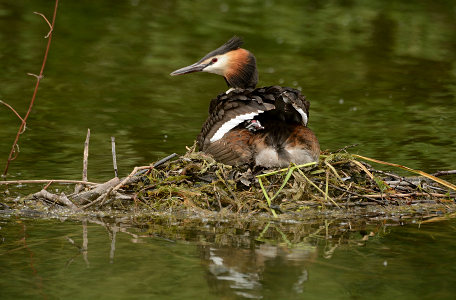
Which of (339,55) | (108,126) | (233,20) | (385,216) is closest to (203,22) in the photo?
(233,20)

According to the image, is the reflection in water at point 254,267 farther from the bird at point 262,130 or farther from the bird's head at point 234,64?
the bird's head at point 234,64

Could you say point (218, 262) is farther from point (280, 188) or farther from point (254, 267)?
point (280, 188)

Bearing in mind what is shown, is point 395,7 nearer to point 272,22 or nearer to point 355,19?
point 355,19

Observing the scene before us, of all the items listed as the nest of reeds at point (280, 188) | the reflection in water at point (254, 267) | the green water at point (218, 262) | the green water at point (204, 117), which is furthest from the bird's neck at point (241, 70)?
the reflection in water at point (254, 267)

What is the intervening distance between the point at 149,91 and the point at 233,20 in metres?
6.11

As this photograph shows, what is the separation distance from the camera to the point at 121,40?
639 inches

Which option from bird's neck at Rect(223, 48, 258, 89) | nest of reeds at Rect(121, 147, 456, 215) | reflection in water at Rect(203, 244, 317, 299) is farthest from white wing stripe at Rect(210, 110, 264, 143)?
reflection in water at Rect(203, 244, 317, 299)

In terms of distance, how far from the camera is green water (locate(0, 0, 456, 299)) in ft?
16.3

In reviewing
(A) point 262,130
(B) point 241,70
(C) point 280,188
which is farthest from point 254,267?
(B) point 241,70

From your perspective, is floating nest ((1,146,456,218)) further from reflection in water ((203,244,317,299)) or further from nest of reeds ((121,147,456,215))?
reflection in water ((203,244,317,299))

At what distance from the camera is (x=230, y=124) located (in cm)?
707

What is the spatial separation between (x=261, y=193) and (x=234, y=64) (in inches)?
82.5

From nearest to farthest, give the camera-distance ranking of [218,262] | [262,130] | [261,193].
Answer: [218,262] → [261,193] → [262,130]

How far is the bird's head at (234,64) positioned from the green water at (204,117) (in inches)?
44.6
